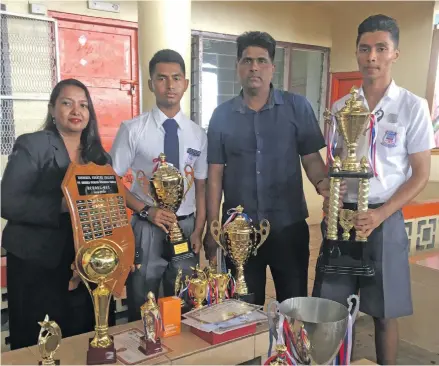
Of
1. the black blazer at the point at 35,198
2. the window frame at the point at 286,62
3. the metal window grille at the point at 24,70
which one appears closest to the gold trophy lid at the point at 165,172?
the black blazer at the point at 35,198

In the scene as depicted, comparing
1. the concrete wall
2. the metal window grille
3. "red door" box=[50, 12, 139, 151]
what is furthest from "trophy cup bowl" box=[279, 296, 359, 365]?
the concrete wall

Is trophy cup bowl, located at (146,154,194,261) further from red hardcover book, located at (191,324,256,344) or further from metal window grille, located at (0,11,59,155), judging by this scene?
metal window grille, located at (0,11,59,155)

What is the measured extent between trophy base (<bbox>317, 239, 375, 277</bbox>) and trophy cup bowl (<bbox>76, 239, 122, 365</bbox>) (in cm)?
74

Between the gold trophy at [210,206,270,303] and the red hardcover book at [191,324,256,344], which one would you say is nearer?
the red hardcover book at [191,324,256,344]

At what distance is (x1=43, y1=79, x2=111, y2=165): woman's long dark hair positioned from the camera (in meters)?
1.68

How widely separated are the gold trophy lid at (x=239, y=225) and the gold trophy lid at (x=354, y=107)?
1.75 ft

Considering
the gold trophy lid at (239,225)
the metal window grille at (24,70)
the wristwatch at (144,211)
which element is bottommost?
the gold trophy lid at (239,225)

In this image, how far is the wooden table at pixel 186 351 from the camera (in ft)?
4.43

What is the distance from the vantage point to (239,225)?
5.70ft

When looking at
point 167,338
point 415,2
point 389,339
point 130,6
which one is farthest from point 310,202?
point 167,338

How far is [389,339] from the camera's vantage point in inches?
65.9

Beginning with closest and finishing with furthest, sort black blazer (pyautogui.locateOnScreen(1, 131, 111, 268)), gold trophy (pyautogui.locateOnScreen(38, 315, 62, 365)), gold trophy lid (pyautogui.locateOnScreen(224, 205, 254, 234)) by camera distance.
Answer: gold trophy (pyautogui.locateOnScreen(38, 315, 62, 365))
black blazer (pyautogui.locateOnScreen(1, 131, 111, 268))
gold trophy lid (pyautogui.locateOnScreen(224, 205, 254, 234))

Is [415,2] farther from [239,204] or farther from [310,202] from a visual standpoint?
[239,204]

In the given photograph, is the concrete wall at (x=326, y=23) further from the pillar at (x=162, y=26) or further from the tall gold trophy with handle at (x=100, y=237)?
the tall gold trophy with handle at (x=100, y=237)
